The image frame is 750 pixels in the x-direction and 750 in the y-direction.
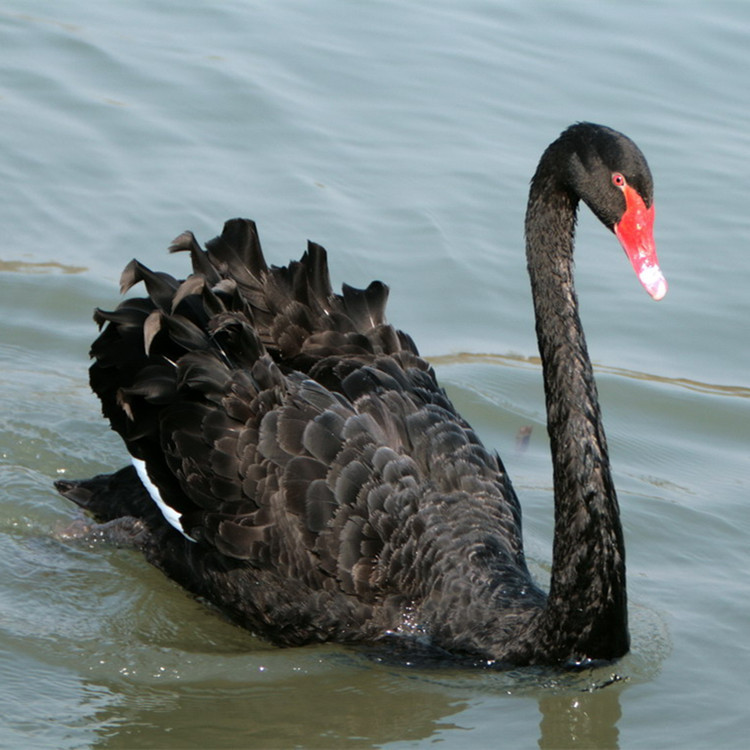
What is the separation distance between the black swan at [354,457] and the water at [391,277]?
194mm

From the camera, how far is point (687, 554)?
6023mm

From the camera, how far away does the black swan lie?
4793mm

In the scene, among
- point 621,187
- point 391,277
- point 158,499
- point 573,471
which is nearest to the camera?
point 621,187

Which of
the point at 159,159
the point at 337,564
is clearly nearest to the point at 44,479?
the point at 337,564

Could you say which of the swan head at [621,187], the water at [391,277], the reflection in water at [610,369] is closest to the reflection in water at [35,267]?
the water at [391,277]

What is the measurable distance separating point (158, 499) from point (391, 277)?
289 centimetres

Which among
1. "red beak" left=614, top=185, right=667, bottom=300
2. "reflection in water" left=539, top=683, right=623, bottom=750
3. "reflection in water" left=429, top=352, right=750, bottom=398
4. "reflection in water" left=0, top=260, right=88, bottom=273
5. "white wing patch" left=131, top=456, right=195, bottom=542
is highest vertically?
"red beak" left=614, top=185, right=667, bottom=300

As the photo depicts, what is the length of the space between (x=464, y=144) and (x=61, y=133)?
8.42ft

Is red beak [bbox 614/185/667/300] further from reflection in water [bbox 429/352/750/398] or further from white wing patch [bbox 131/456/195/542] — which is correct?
reflection in water [bbox 429/352/750/398]

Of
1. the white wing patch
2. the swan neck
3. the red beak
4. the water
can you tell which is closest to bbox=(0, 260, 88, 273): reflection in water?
the water

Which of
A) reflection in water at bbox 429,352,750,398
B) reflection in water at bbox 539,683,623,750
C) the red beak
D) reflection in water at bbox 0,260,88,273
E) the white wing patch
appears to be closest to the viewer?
the red beak

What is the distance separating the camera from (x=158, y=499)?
551 cm

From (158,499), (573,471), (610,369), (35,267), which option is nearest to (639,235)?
(573,471)

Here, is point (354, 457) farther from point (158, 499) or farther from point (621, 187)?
point (621, 187)
